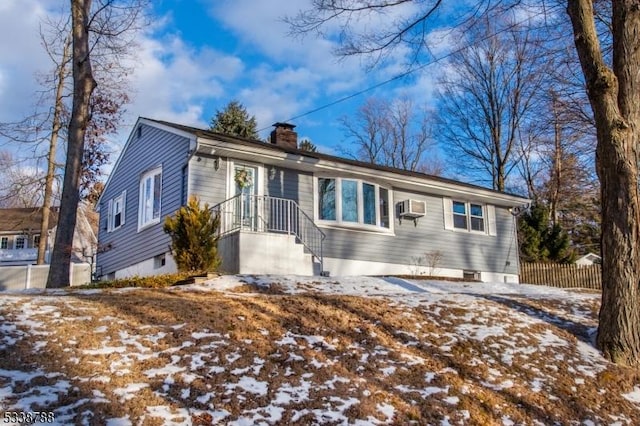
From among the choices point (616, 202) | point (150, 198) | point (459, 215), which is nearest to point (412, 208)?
Answer: point (459, 215)

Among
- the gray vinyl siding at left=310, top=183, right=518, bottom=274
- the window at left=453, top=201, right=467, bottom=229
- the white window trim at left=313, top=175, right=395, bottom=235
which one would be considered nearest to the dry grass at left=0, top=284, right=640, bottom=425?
the white window trim at left=313, top=175, right=395, bottom=235

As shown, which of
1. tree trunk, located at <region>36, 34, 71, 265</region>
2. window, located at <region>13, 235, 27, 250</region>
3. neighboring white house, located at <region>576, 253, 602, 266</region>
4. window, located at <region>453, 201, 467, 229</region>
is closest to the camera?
window, located at <region>453, 201, 467, 229</region>

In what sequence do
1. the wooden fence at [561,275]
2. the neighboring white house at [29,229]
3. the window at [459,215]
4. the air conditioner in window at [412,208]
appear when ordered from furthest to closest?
the neighboring white house at [29,229]
the wooden fence at [561,275]
the window at [459,215]
the air conditioner in window at [412,208]

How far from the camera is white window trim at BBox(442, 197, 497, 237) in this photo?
1808 cm

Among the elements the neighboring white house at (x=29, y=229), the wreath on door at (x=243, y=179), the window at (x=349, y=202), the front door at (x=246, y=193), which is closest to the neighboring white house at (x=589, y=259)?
the window at (x=349, y=202)

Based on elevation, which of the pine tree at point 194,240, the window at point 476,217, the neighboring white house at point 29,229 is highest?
the neighboring white house at point 29,229

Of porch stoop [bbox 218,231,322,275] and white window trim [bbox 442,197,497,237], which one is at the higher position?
white window trim [bbox 442,197,497,237]

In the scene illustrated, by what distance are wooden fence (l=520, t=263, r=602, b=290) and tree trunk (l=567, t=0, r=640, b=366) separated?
13802 mm

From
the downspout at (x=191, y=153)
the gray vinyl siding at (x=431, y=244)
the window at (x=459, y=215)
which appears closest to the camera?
the downspout at (x=191, y=153)

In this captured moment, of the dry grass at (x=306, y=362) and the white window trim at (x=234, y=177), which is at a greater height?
the white window trim at (x=234, y=177)

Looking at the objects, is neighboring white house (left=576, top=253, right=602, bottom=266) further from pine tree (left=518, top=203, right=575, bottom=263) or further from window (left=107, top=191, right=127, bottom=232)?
window (left=107, top=191, right=127, bottom=232)

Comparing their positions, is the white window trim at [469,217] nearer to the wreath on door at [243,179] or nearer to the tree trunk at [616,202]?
the wreath on door at [243,179]

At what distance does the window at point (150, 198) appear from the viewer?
15070mm

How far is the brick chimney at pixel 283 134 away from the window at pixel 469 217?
522 cm
